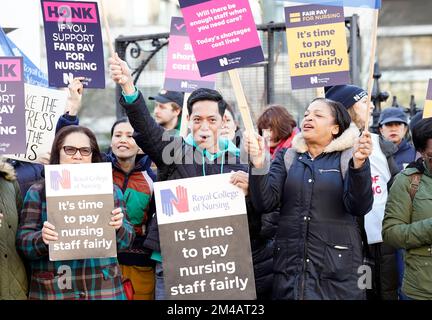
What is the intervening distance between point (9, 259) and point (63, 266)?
0.33 meters

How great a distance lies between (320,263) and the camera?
5.26 m

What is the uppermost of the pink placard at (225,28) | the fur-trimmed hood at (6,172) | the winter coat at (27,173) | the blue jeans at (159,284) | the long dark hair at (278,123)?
the pink placard at (225,28)

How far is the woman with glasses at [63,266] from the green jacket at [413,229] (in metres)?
1.63

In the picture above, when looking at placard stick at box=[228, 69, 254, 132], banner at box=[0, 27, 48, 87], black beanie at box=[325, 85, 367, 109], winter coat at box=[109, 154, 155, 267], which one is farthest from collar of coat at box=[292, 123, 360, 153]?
banner at box=[0, 27, 48, 87]

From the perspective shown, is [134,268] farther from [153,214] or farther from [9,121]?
[9,121]

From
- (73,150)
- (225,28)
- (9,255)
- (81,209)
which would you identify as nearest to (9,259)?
(9,255)

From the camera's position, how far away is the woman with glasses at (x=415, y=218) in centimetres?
541

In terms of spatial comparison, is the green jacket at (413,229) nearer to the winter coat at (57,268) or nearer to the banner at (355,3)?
the banner at (355,3)

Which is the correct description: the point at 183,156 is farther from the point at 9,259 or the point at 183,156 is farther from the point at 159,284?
the point at 9,259

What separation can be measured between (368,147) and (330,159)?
1.53 feet

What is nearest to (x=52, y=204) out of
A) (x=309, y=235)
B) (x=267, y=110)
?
(x=309, y=235)

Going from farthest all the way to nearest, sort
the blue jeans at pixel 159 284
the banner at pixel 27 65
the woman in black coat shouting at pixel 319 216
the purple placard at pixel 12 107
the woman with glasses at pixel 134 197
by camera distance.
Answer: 1. the banner at pixel 27 65
2. the woman with glasses at pixel 134 197
3. the blue jeans at pixel 159 284
4. the purple placard at pixel 12 107
5. the woman in black coat shouting at pixel 319 216

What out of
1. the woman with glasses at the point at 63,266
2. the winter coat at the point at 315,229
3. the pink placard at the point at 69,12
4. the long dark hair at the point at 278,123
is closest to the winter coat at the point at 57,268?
the woman with glasses at the point at 63,266

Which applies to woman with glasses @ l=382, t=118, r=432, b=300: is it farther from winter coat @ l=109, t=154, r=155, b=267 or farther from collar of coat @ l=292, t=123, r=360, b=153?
winter coat @ l=109, t=154, r=155, b=267
